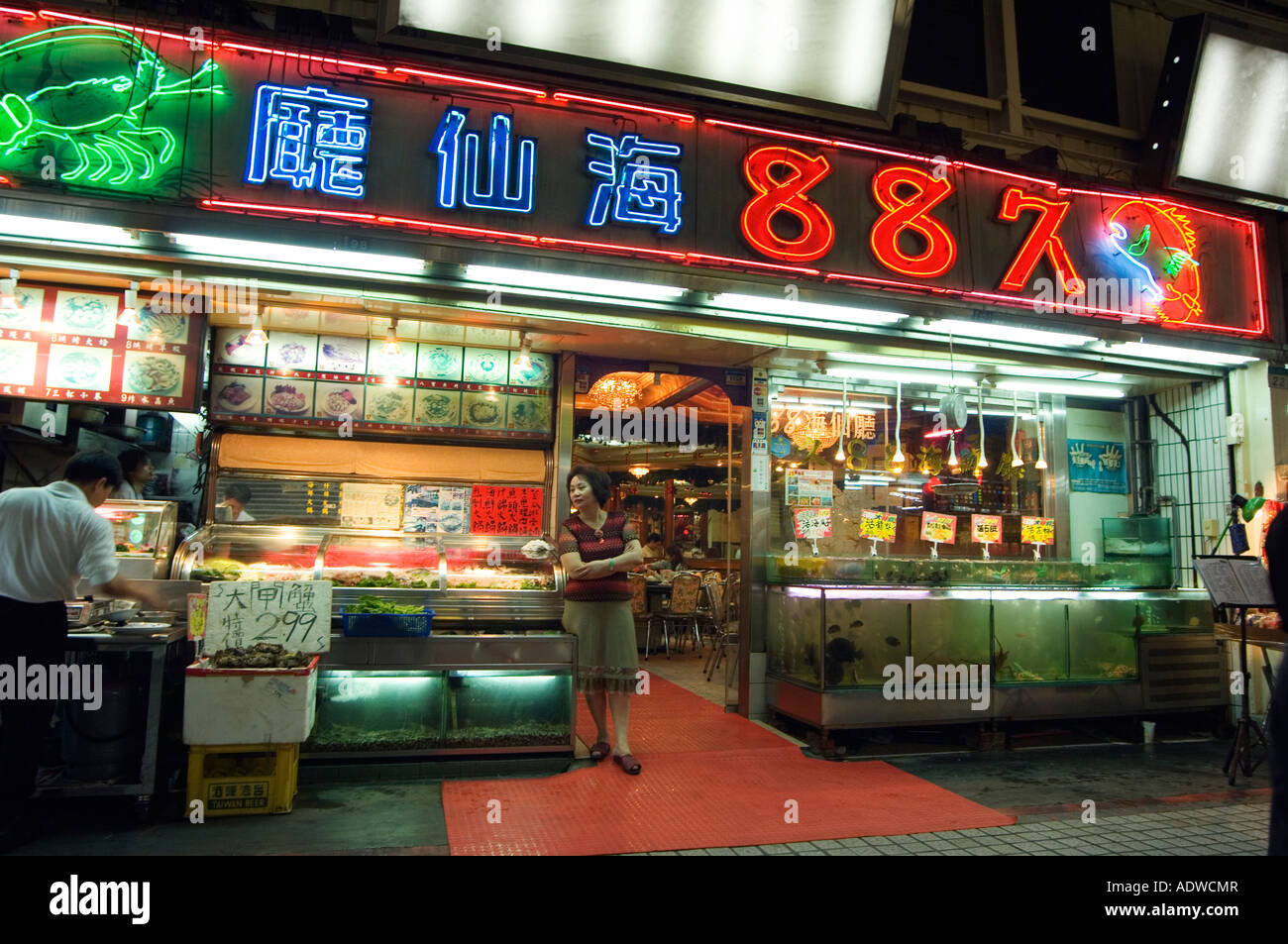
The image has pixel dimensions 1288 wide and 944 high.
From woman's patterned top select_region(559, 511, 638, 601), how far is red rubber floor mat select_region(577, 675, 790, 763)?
1.30 meters

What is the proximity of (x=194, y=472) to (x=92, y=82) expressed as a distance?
8568 millimetres

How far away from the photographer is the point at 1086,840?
16.3ft

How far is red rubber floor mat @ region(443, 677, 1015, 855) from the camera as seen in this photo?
482cm

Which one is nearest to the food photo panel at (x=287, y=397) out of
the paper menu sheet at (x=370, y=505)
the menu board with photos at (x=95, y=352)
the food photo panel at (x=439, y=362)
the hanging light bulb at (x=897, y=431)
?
the paper menu sheet at (x=370, y=505)

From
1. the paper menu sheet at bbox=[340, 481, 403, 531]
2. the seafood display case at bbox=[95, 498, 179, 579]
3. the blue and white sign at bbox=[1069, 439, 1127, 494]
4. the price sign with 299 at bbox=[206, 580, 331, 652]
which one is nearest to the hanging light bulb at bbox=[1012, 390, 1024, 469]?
the blue and white sign at bbox=[1069, 439, 1127, 494]

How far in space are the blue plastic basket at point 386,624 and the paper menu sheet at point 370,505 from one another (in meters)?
2.73

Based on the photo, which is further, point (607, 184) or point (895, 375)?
point (895, 375)

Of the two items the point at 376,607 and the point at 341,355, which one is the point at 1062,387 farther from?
the point at 341,355

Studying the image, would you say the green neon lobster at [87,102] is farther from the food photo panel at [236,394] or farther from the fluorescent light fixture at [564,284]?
the food photo panel at [236,394]

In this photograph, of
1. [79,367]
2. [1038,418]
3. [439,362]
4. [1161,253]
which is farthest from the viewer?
[1038,418]

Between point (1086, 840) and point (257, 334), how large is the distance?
8603 mm

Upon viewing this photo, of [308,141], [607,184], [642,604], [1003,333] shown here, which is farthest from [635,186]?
[642,604]

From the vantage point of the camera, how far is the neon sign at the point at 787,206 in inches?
280
